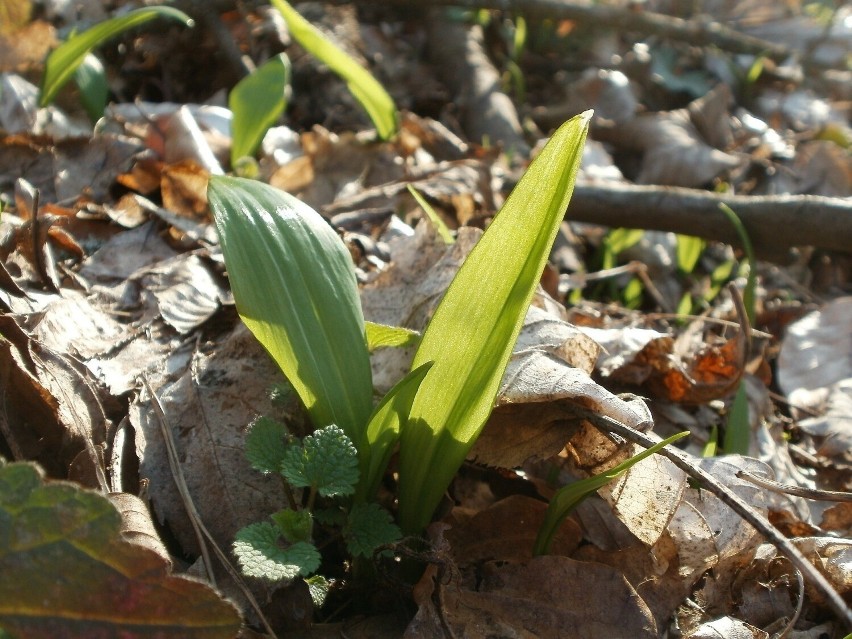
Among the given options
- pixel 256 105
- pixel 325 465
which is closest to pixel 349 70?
pixel 256 105

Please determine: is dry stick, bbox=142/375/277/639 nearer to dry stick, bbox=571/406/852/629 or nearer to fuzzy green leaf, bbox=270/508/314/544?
fuzzy green leaf, bbox=270/508/314/544

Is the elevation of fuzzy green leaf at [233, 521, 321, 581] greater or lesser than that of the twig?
greater

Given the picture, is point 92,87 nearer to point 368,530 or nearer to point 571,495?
point 368,530

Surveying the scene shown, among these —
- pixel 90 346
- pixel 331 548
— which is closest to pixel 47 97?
pixel 90 346

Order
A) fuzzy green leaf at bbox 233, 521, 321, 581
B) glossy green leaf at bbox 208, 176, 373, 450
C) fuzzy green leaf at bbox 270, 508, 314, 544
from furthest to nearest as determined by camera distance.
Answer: glossy green leaf at bbox 208, 176, 373, 450 → fuzzy green leaf at bbox 270, 508, 314, 544 → fuzzy green leaf at bbox 233, 521, 321, 581

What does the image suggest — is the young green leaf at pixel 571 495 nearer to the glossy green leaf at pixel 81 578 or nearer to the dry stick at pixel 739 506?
the dry stick at pixel 739 506

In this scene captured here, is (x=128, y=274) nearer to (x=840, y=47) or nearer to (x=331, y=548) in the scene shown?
(x=331, y=548)

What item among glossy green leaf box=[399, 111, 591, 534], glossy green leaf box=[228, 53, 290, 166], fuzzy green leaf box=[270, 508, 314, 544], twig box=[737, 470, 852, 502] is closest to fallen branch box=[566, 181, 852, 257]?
glossy green leaf box=[228, 53, 290, 166]
